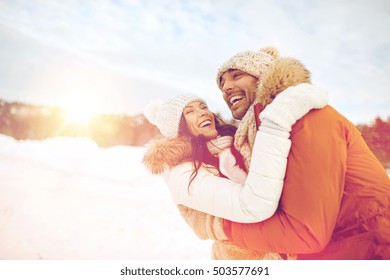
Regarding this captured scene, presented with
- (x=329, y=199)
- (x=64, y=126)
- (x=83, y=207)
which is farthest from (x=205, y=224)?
(x=64, y=126)

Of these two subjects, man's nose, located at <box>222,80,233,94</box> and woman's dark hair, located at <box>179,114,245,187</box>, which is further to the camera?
man's nose, located at <box>222,80,233,94</box>

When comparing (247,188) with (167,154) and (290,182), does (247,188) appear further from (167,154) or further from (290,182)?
(167,154)

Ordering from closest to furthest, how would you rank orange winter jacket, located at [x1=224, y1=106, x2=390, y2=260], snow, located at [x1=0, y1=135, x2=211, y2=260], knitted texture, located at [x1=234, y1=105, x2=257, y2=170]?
1. orange winter jacket, located at [x1=224, y1=106, x2=390, y2=260]
2. knitted texture, located at [x1=234, y1=105, x2=257, y2=170]
3. snow, located at [x1=0, y1=135, x2=211, y2=260]

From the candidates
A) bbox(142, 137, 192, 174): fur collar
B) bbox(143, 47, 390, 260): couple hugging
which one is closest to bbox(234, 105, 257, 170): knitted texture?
bbox(143, 47, 390, 260): couple hugging

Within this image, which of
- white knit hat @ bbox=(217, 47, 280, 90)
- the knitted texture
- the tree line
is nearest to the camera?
the knitted texture

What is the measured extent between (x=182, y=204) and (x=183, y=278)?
1.98 feet

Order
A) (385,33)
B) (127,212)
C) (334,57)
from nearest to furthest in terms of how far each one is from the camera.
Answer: (385,33)
(334,57)
(127,212)

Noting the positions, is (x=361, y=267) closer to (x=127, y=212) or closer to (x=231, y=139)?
(x=231, y=139)

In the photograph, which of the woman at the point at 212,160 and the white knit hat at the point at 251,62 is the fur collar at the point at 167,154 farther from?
the white knit hat at the point at 251,62

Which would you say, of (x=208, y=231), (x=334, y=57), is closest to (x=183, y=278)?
(x=208, y=231)

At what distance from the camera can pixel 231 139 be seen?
1.43 m

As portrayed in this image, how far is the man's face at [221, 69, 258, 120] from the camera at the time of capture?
4.69 feet

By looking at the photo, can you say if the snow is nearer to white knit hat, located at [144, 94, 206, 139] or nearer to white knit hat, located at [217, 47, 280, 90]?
white knit hat, located at [144, 94, 206, 139]

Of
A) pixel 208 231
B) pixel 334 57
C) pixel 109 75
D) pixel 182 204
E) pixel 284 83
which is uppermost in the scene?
pixel 109 75
